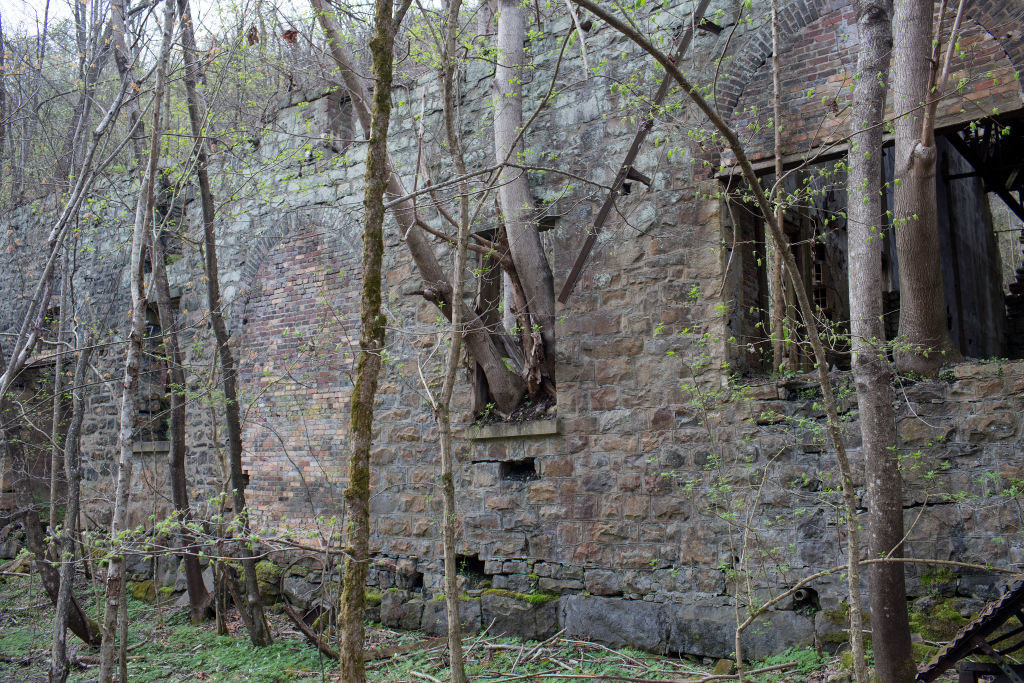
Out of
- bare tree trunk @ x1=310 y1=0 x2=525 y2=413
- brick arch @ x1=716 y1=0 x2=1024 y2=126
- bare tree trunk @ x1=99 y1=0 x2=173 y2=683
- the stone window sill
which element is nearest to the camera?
brick arch @ x1=716 y1=0 x2=1024 y2=126

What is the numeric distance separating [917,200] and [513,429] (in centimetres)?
359

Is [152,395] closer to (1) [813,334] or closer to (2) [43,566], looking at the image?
(2) [43,566]

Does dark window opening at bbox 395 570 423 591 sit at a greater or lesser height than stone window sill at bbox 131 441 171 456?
lesser

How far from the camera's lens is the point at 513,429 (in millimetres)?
6859

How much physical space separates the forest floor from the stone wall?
0.27 m

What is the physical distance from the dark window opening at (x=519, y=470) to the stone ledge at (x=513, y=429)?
0.25m

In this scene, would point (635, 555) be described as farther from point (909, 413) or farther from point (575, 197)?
point (575, 197)

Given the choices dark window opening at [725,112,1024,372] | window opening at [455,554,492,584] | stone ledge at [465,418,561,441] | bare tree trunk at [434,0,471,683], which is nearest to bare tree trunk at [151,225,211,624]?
window opening at [455,554,492,584]

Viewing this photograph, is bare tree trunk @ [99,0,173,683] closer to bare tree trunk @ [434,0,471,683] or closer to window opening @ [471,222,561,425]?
bare tree trunk @ [434,0,471,683]

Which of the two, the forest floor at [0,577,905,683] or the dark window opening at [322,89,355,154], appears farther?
the dark window opening at [322,89,355,154]

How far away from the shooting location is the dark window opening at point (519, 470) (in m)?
6.82

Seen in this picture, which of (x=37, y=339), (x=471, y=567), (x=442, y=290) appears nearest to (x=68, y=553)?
(x=37, y=339)

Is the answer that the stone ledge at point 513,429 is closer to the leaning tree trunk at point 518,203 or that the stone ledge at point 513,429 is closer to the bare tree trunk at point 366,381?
the leaning tree trunk at point 518,203

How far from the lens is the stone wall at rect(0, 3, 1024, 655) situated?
5.07 metres
